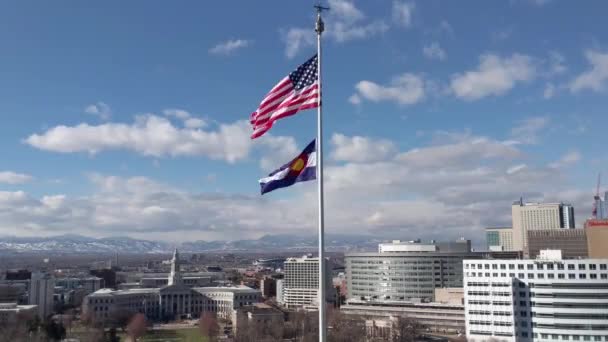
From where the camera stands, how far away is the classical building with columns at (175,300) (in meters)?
Result: 149

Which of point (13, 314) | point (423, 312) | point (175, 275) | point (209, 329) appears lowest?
point (209, 329)

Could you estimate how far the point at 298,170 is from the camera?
2272 cm

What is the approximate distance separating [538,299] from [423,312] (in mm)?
34306

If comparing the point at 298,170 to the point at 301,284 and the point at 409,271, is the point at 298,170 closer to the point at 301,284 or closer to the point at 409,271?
the point at 409,271

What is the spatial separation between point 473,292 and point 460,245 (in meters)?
72.3

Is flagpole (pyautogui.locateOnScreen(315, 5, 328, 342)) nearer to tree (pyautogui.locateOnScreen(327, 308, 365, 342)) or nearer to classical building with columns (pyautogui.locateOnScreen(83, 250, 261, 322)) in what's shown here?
tree (pyautogui.locateOnScreen(327, 308, 365, 342))

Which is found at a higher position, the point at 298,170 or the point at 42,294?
the point at 298,170

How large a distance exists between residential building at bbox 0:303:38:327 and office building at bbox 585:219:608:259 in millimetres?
101287

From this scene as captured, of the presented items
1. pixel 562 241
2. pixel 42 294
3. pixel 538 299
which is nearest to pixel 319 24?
pixel 538 299

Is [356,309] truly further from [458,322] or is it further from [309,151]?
[309,151]

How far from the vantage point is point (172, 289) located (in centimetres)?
16325

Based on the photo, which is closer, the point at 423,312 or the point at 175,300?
the point at 423,312

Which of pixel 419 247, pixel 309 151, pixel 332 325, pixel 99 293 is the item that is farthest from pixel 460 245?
pixel 309 151

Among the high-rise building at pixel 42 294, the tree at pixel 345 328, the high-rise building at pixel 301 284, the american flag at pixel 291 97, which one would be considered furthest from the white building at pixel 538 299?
the high-rise building at pixel 42 294
